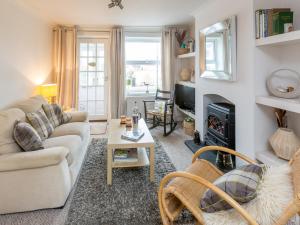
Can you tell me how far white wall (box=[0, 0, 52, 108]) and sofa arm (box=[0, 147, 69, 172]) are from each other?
56.2 inches

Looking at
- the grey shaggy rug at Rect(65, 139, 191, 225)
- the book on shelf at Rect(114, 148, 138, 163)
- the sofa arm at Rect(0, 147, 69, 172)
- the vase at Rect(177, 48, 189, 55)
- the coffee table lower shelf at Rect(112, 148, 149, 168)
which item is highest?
the vase at Rect(177, 48, 189, 55)

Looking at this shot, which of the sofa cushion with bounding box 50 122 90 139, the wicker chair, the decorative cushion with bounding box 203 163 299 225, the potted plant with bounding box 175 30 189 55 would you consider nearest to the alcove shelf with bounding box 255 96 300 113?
the wicker chair

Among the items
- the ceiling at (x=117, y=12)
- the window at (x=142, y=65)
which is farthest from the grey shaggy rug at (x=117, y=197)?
the window at (x=142, y=65)

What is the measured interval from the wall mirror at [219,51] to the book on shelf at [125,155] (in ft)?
5.22

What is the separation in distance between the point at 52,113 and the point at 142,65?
295 centimetres

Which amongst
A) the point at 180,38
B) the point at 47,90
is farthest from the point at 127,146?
the point at 180,38

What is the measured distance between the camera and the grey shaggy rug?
6.13ft

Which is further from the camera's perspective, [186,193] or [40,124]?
[40,124]

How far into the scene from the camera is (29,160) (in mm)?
1880

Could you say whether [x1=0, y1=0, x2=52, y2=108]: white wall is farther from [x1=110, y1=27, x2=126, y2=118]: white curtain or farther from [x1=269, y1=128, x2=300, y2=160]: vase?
[x1=269, y1=128, x2=300, y2=160]: vase

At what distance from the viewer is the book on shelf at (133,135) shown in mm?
2570

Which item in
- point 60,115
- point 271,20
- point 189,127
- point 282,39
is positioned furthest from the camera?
point 189,127

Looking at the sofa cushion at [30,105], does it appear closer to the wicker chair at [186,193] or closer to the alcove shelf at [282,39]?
the wicker chair at [186,193]

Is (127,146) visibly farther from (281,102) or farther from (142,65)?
(142,65)
